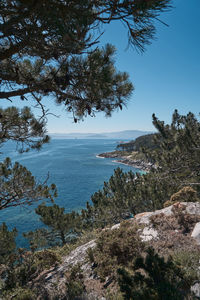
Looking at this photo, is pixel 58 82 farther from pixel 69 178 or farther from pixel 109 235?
pixel 69 178

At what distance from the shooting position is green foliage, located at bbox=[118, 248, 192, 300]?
7.27 ft

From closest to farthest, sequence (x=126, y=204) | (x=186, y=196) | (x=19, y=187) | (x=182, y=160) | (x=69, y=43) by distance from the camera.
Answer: (x=69, y=43)
(x=19, y=187)
(x=182, y=160)
(x=186, y=196)
(x=126, y=204)

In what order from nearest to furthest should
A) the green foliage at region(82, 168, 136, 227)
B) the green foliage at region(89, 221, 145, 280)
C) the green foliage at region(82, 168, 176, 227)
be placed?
the green foliage at region(89, 221, 145, 280), the green foliage at region(82, 168, 176, 227), the green foliage at region(82, 168, 136, 227)

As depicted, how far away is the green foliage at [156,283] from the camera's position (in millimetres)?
2217

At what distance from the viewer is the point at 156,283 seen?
258 cm

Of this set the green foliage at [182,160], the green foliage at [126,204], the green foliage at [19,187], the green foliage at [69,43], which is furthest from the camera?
the green foliage at [126,204]

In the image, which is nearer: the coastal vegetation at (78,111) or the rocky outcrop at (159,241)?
the coastal vegetation at (78,111)

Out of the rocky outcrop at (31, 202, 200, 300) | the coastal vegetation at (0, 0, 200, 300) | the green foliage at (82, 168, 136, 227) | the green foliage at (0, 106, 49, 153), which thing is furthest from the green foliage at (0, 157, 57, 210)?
the green foliage at (82, 168, 136, 227)

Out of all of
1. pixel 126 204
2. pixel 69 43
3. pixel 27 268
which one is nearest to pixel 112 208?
pixel 126 204

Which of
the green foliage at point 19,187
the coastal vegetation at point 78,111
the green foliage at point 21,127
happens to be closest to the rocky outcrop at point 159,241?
the coastal vegetation at point 78,111

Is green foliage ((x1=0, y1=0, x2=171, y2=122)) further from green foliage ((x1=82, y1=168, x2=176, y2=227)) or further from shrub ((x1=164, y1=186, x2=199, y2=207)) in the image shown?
green foliage ((x1=82, y1=168, x2=176, y2=227))

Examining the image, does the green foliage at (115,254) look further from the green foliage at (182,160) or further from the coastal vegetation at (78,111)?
the green foliage at (182,160)

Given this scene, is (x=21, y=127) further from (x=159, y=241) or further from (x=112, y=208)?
(x=112, y=208)

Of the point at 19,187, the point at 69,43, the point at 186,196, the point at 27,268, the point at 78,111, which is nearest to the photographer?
the point at 69,43
